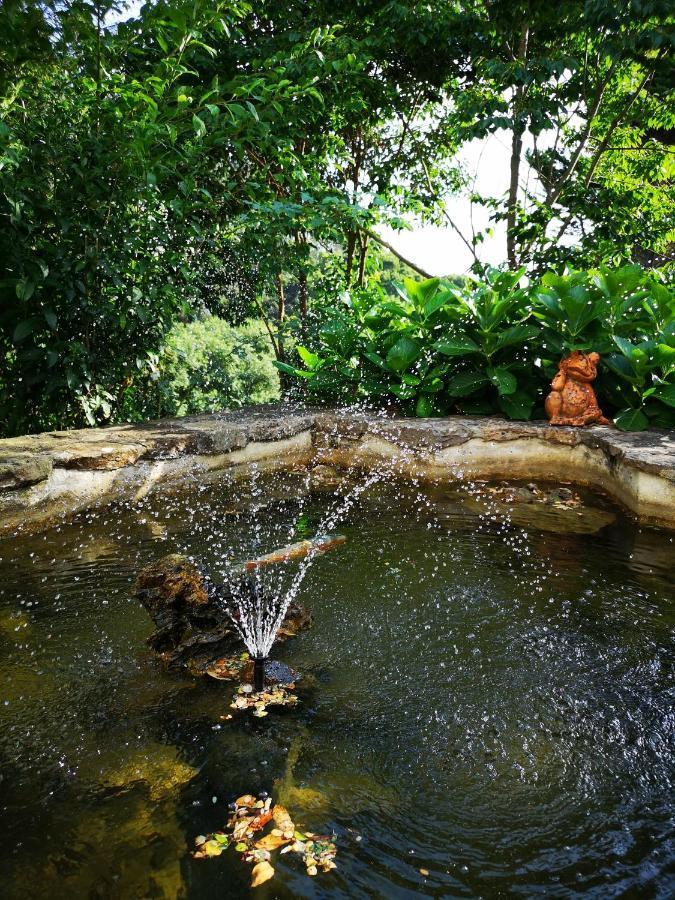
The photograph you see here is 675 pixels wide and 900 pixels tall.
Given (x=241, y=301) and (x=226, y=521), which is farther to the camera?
(x=241, y=301)

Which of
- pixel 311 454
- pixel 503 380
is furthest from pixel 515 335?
pixel 311 454

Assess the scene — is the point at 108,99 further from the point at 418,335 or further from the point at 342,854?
the point at 342,854

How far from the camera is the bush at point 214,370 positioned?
758cm

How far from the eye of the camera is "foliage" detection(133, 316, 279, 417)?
6.03 meters

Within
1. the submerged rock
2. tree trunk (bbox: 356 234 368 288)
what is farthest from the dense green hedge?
the submerged rock

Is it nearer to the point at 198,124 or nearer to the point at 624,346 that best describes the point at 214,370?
the point at 198,124

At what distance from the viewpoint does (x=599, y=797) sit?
5.52 feet

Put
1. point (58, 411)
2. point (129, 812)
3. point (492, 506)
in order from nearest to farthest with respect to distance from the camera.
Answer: point (129, 812) → point (492, 506) → point (58, 411)

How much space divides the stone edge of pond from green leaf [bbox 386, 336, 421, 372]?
0.53 meters

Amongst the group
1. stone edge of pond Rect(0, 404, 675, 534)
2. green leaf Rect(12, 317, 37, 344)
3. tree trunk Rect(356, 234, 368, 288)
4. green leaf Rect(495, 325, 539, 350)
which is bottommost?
stone edge of pond Rect(0, 404, 675, 534)

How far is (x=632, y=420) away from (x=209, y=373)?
5.62 m

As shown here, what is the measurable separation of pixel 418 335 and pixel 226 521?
279 centimetres

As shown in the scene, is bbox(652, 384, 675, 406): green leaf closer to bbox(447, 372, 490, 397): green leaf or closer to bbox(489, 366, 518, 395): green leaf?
bbox(489, 366, 518, 395): green leaf

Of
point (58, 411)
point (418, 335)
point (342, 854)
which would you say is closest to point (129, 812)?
point (342, 854)
